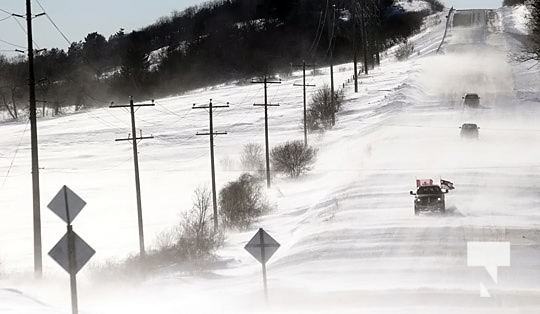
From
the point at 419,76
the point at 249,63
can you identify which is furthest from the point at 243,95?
the point at 249,63

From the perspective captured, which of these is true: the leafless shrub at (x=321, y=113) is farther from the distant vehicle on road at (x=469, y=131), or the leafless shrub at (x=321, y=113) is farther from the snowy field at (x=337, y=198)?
the distant vehicle on road at (x=469, y=131)

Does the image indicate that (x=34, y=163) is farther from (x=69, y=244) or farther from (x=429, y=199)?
(x=429, y=199)

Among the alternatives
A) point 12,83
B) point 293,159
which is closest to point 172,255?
point 293,159

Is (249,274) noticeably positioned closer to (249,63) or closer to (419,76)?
(419,76)

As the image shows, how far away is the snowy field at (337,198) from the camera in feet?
64.0

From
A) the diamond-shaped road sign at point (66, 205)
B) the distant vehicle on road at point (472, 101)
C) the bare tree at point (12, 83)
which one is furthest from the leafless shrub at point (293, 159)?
the bare tree at point (12, 83)

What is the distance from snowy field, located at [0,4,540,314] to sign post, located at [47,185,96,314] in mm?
2576

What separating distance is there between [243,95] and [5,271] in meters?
66.2

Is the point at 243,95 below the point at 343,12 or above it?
below

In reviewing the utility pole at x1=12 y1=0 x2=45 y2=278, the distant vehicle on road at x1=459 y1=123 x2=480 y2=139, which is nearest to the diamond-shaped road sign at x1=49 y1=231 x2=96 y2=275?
the utility pole at x1=12 y1=0 x2=45 y2=278

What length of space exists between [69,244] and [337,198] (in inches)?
911

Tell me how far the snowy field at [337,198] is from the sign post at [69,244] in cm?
258

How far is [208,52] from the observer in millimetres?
139250

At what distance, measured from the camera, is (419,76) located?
7581 cm
